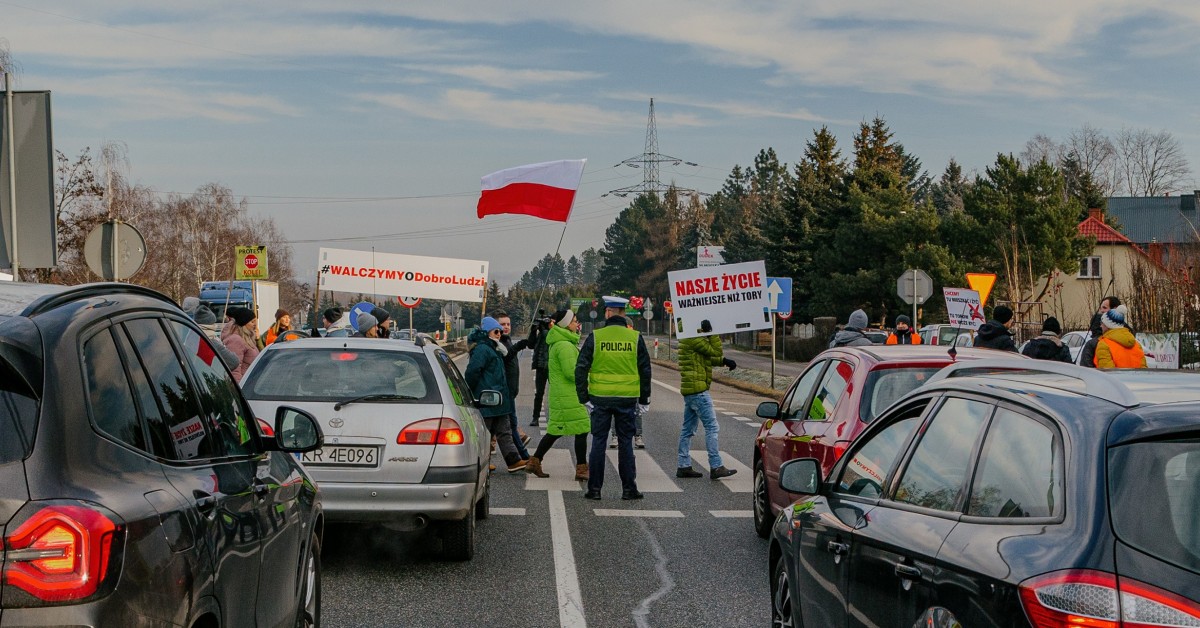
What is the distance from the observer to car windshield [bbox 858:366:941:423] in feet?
26.8

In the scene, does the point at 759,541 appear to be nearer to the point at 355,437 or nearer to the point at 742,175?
the point at 355,437

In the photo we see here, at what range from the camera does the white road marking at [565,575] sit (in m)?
6.86

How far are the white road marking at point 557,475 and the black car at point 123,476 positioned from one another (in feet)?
26.7

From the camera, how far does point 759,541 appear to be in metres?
9.53

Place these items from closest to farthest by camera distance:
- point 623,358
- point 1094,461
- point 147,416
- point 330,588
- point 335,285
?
point 1094,461 < point 147,416 < point 330,588 < point 623,358 < point 335,285

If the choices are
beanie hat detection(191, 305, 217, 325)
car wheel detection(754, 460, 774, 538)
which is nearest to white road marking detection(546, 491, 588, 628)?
car wheel detection(754, 460, 774, 538)

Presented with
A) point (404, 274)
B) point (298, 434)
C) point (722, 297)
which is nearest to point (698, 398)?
point (722, 297)

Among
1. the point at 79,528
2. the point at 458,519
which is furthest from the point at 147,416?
the point at 458,519

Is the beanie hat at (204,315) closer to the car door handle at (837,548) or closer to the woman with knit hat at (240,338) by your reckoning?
the woman with knit hat at (240,338)

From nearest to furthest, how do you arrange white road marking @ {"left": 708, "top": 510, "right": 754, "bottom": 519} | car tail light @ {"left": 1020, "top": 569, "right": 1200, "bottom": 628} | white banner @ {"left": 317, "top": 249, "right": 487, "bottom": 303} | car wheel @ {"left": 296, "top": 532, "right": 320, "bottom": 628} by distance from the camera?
car tail light @ {"left": 1020, "top": 569, "right": 1200, "bottom": 628}
car wheel @ {"left": 296, "top": 532, "right": 320, "bottom": 628}
white road marking @ {"left": 708, "top": 510, "right": 754, "bottom": 519}
white banner @ {"left": 317, "top": 249, "right": 487, "bottom": 303}

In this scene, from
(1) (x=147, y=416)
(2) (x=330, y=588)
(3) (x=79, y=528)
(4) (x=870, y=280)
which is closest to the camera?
(3) (x=79, y=528)

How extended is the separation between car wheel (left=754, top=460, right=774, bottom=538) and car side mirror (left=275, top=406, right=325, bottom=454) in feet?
16.6

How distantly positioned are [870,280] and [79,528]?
6084cm

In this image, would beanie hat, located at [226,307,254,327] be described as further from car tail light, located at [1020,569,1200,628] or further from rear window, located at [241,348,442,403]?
car tail light, located at [1020,569,1200,628]
